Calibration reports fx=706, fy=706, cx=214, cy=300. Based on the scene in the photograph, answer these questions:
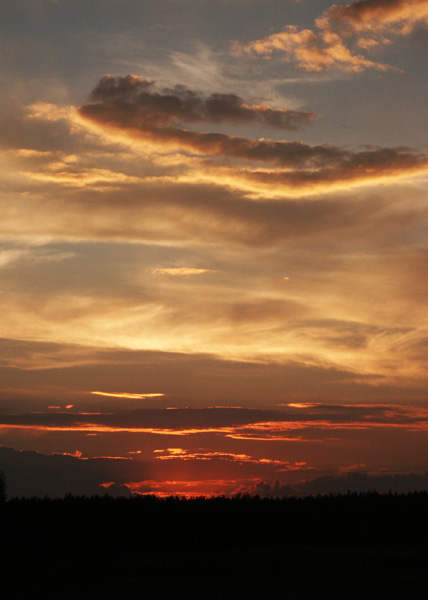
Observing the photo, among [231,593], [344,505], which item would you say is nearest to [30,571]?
[231,593]

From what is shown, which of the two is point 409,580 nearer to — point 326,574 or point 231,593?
point 326,574

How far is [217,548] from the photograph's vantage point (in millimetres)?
64250

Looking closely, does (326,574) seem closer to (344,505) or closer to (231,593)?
(231,593)

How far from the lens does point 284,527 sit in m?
67.9

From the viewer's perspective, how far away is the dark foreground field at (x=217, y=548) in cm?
3338

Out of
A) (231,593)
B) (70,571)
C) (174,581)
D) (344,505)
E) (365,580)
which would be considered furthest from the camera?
(344,505)

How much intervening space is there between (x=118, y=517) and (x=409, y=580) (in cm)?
4420

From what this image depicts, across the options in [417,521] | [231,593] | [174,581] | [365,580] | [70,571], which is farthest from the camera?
[417,521]

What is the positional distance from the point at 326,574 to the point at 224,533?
3273cm

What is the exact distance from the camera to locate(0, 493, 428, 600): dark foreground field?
33375 millimetres

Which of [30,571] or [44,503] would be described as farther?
[44,503]

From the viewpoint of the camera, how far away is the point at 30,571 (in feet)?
144

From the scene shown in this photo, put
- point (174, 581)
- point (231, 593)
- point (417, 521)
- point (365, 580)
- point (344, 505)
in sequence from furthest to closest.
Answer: point (344, 505) < point (417, 521) < point (174, 581) < point (365, 580) < point (231, 593)

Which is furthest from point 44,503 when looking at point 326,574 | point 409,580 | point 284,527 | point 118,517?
point 409,580
